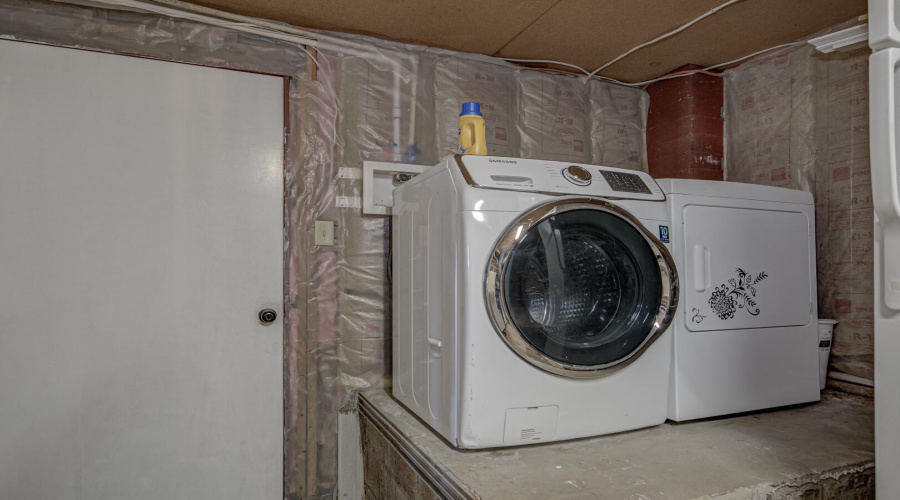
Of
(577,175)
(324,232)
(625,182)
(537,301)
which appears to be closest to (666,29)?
(625,182)

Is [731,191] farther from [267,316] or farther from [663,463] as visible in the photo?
[267,316]

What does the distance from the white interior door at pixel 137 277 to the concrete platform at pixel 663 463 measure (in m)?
0.66

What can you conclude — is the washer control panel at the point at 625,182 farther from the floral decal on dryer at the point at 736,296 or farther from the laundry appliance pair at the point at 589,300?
the floral decal on dryer at the point at 736,296

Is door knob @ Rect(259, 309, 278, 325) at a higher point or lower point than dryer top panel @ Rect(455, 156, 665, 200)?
lower

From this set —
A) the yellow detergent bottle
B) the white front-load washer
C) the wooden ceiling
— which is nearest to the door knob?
the white front-load washer

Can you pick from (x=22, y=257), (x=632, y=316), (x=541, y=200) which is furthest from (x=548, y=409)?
(x=22, y=257)

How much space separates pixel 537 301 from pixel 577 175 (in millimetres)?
410

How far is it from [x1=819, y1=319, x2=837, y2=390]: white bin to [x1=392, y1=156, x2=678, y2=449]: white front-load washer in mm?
835

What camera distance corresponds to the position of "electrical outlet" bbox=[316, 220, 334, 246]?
2.01 m

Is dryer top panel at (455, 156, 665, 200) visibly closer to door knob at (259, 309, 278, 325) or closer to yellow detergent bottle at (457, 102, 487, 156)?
yellow detergent bottle at (457, 102, 487, 156)

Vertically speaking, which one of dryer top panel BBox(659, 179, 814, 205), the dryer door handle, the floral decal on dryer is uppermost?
dryer top panel BBox(659, 179, 814, 205)

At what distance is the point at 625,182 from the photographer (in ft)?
5.25

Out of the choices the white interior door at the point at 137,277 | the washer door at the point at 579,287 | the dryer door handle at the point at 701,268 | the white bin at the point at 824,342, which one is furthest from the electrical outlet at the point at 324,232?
the white bin at the point at 824,342

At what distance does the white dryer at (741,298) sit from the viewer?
166 centimetres
